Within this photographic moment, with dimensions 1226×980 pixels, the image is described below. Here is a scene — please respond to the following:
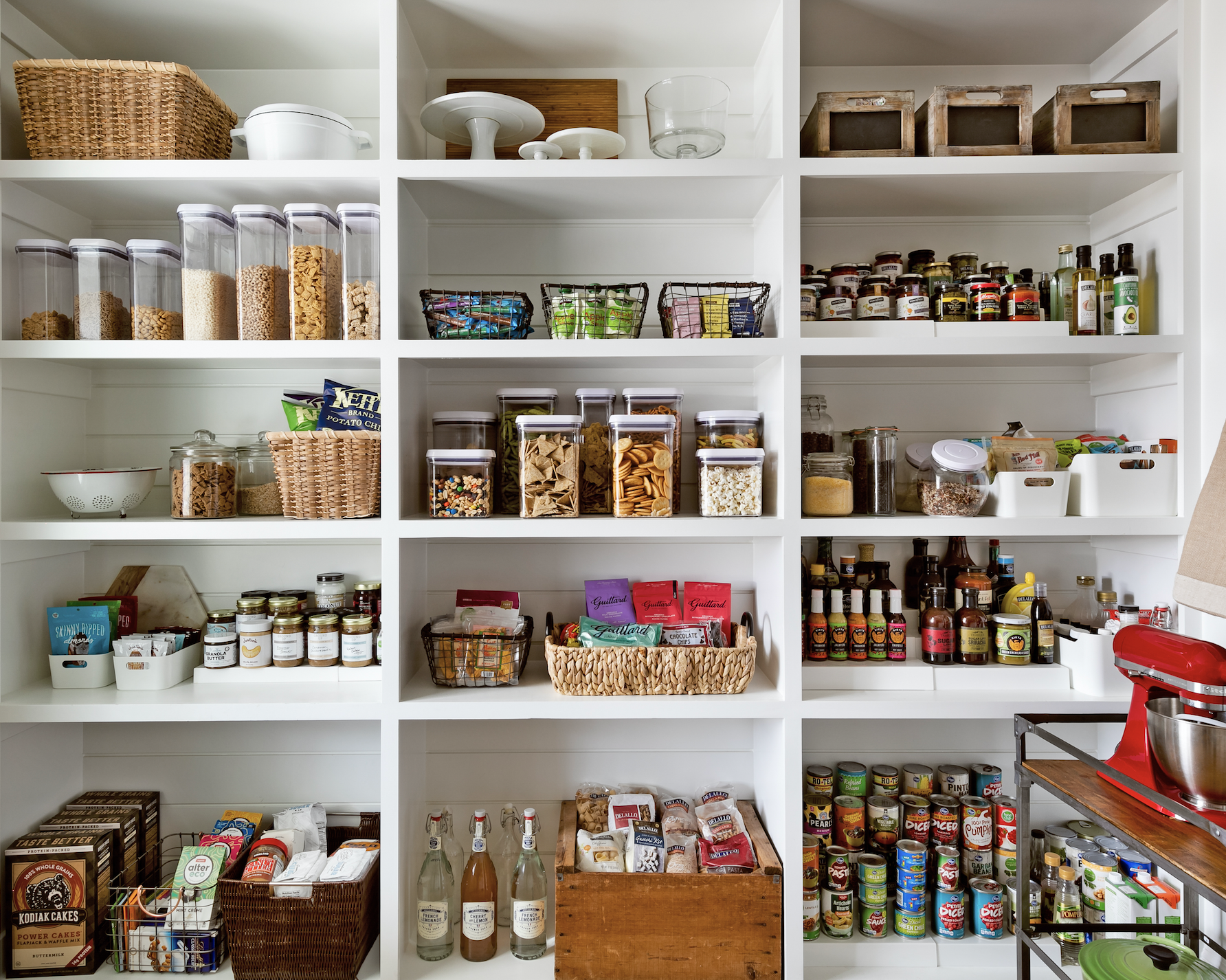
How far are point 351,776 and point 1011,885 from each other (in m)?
1.67

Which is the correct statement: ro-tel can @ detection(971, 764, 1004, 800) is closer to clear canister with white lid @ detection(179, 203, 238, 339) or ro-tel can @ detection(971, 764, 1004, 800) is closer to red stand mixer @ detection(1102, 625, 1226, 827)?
red stand mixer @ detection(1102, 625, 1226, 827)

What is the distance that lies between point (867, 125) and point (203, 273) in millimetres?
1505

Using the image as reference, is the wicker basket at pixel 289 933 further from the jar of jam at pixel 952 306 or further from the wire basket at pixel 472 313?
the jar of jam at pixel 952 306

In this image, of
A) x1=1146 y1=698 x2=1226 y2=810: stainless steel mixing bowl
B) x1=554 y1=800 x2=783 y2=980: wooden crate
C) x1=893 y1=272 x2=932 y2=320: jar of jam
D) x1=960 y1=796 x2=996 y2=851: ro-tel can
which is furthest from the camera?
x1=960 y1=796 x2=996 y2=851: ro-tel can

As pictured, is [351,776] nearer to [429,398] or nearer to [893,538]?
[429,398]

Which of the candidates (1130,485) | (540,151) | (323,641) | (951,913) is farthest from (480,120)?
(951,913)

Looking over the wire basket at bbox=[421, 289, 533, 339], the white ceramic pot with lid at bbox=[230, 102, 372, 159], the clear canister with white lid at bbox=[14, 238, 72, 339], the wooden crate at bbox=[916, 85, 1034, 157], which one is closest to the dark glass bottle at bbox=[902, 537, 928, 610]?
the wooden crate at bbox=[916, 85, 1034, 157]

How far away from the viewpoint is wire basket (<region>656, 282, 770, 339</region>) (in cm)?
161

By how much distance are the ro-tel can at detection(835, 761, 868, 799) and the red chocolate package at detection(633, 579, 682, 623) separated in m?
0.57

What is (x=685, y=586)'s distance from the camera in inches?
72.1

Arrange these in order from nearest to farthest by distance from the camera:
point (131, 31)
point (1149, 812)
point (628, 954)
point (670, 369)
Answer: point (1149, 812) → point (628, 954) → point (131, 31) → point (670, 369)

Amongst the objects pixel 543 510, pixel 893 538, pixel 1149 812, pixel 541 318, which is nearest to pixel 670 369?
pixel 541 318

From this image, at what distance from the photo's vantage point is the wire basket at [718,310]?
1613 mm

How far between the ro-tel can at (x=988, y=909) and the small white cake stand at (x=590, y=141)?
6.30 ft
